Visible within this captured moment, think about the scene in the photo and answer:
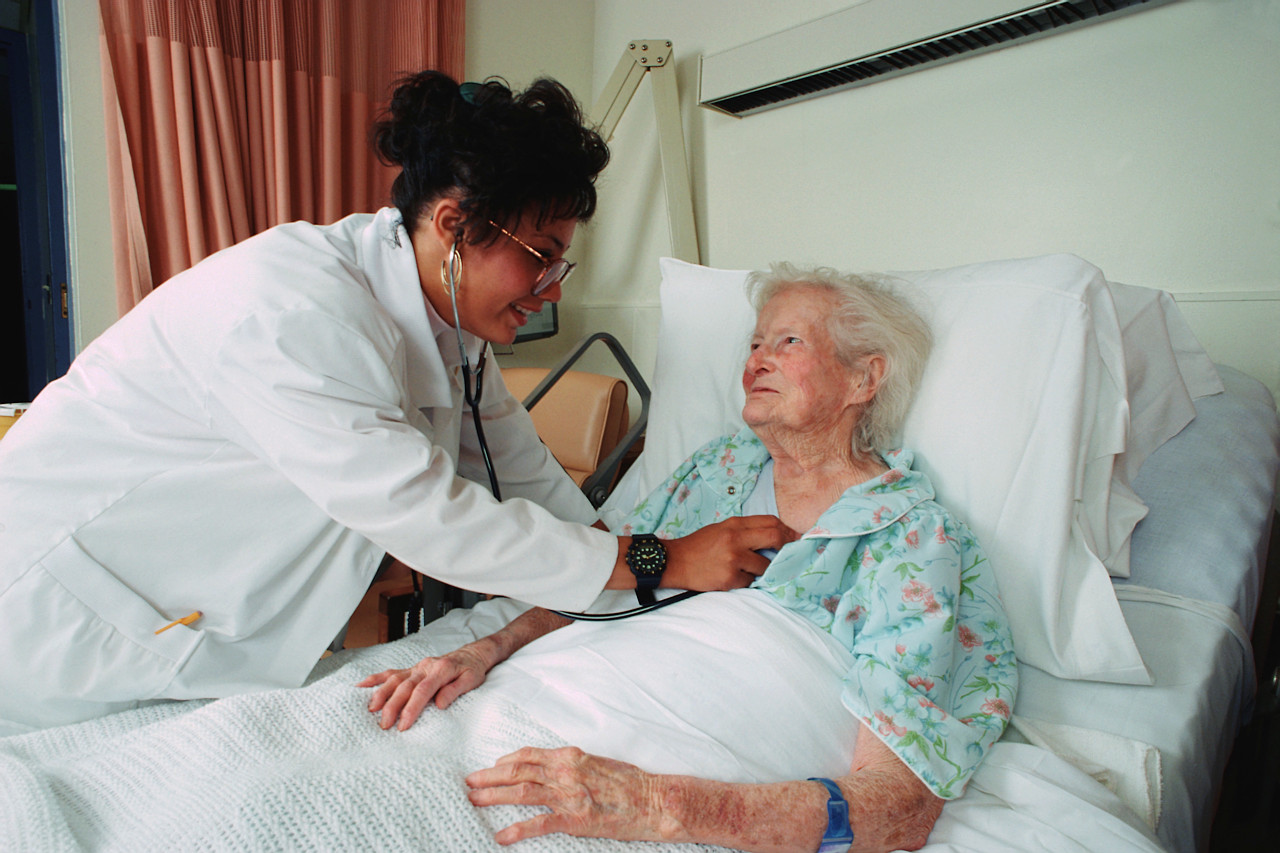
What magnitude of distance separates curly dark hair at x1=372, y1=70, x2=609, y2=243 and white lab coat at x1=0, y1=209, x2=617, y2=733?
0.14m

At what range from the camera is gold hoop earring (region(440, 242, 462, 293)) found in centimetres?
112

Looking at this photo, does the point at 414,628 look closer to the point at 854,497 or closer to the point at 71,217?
the point at 854,497

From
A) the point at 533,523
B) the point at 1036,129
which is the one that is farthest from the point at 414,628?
the point at 1036,129

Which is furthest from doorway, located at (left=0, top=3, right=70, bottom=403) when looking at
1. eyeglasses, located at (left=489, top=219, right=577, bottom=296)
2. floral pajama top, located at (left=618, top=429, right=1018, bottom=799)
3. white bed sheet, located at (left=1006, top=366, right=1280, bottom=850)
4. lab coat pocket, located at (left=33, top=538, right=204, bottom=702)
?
white bed sheet, located at (left=1006, top=366, right=1280, bottom=850)

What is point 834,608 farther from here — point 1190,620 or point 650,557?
point 1190,620

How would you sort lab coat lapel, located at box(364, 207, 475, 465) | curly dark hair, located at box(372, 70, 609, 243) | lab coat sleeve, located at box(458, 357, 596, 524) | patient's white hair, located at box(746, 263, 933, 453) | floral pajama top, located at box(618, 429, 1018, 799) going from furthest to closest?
lab coat sleeve, located at box(458, 357, 596, 524), patient's white hair, located at box(746, 263, 933, 453), lab coat lapel, located at box(364, 207, 475, 465), curly dark hair, located at box(372, 70, 609, 243), floral pajama top, located at box(618, 429, 1018, 799)

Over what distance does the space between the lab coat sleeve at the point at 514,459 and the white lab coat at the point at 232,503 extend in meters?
0.38

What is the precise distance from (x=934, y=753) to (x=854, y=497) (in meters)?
0.38

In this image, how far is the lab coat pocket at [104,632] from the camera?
100 centimetres

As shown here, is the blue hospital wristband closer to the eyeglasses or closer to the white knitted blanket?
the white knitted blanket

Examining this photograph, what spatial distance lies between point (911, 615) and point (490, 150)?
2.73ft

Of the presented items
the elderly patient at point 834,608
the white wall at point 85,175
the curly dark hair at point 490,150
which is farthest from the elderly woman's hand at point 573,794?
the white wall at point 85,175

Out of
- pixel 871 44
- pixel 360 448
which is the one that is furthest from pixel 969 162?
pixel 360 448

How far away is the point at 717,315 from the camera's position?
1678mm
